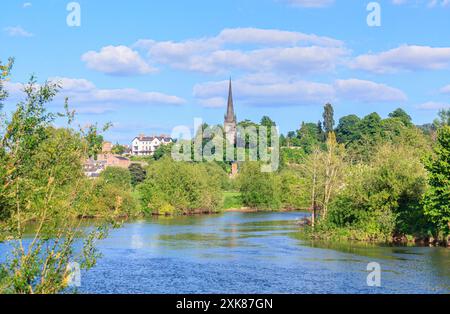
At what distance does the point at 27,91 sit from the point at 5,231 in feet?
11.3

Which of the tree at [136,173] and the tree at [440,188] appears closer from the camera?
the tree at [440,188]

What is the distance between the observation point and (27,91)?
571 inches

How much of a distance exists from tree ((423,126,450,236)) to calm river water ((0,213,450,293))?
7.07ft

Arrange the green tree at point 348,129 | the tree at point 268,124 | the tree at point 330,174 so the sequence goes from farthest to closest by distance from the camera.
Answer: the tree at point 268,124, the green tree at point 348,129, the tree at point 330,174

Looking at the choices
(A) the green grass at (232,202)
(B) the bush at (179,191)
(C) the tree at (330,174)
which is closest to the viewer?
(C) the tree at (330,174)

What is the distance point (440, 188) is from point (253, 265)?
13.4 m

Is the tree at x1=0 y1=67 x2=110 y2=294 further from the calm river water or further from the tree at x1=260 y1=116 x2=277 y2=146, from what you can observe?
the tree at x1=260 y1=116 x2=277 y2=146

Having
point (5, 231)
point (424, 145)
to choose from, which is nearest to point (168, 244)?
point (5, 231)

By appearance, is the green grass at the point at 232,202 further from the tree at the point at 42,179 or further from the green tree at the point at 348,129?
the tree at the point at 42,179

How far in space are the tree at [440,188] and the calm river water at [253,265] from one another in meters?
2.16

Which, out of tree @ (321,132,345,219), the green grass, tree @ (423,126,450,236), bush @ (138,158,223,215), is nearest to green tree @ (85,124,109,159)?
tree @ (423,126,450,236)

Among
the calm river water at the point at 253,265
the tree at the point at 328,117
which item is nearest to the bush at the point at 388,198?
the calm river water at the point at 253,265

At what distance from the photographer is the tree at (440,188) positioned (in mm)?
38344
